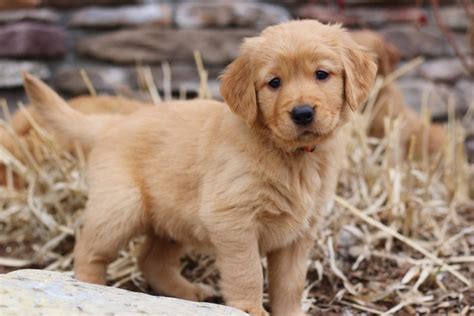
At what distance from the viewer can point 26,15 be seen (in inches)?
215

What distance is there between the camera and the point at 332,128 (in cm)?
272

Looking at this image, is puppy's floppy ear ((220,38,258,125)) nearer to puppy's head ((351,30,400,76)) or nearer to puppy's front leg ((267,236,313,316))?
puppy's front leg ((267,236,313,316))

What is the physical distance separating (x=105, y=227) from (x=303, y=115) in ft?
3.69

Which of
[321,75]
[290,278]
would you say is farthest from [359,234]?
[321,75]

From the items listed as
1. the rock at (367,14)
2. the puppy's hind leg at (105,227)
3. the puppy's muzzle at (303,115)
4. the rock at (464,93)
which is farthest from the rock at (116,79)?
the puppy's muzzle at (303,115)

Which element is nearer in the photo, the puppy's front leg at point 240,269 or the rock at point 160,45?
the puppy's front leg at point 240,269

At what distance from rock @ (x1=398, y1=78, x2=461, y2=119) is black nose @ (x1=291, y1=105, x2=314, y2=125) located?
4.09m

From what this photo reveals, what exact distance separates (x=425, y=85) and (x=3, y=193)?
4026mm

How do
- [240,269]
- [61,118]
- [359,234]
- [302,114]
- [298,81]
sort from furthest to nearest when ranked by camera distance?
[359,234] < [61,118] < [240,269] < [298,81] < [302,114]

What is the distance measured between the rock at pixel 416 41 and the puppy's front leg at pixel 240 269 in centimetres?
413

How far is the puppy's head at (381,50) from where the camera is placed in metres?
5.61

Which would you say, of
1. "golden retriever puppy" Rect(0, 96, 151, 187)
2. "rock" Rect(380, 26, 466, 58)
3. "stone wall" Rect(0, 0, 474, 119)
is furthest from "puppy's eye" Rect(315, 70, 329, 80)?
"rock" Rect(380, 26, 466, 58)

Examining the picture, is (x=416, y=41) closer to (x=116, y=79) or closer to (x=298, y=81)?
(x=116, y=79)

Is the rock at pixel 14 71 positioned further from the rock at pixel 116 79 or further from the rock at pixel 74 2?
the rock at pixel 74 2
